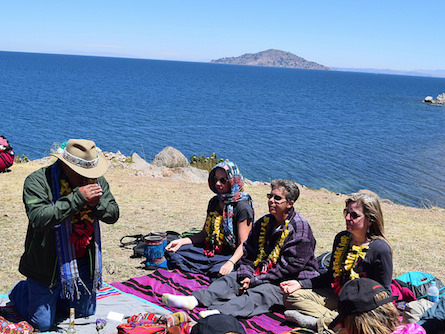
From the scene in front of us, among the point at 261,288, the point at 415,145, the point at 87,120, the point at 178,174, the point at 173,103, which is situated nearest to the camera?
the point at 261,288

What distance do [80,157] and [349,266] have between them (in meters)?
3.09

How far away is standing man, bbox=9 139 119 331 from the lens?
4.84m

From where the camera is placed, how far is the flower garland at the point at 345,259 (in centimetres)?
532

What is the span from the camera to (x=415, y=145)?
40.7 m

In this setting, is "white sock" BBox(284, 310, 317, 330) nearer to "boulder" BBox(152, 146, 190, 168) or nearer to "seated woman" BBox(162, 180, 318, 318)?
"seated woman" BBox(162, 180, 318, 318)

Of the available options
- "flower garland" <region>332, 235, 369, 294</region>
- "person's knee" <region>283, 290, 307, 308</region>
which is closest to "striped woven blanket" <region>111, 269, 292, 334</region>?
"person's knee" <region>283, 290, 307, 308</region>

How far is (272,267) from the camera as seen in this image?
624cm

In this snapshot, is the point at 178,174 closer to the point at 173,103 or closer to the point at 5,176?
the point at 5,176

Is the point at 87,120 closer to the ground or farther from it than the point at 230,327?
closer to the ground

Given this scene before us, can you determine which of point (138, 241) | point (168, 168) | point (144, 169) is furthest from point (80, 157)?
point (168, 168)

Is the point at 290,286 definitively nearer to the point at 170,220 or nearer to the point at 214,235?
the point at 214,235

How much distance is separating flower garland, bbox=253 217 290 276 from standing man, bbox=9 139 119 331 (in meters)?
2.00

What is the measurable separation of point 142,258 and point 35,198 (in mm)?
3407

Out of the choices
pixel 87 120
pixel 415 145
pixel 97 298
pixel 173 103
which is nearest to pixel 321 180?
pixel 415 145
